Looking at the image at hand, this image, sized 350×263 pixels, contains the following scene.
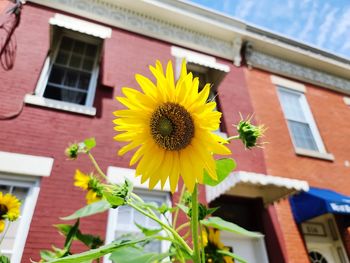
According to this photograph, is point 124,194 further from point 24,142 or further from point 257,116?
point 257,116

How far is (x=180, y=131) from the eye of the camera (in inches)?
50.6

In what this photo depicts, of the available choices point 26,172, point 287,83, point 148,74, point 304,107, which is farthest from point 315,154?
point 26,172

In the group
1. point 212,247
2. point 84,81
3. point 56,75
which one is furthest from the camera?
point 84,81

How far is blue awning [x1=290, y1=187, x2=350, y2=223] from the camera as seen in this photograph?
16.2 feet

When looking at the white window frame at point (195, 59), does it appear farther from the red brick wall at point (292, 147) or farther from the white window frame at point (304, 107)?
the white window frame at point (304, 107)

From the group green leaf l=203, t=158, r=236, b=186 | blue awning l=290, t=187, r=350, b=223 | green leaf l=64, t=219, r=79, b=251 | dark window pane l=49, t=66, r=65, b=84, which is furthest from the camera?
dark window pane l=49, t=66, r=65, b=84

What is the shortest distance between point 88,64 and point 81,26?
765 millimetres

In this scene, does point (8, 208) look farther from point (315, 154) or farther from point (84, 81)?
point (315, 154)

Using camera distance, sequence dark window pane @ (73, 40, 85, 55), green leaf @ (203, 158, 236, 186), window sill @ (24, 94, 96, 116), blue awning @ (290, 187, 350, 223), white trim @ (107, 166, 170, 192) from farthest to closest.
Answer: dark window pane @ (73, 40, 85, 55) → blue awning @ (290, 187, 350, 223) → window sill @ (24, 94, 96, 116) → white trim @ (107, 166, 170, 192) → green leaf @ (203, 158, 236, 186)

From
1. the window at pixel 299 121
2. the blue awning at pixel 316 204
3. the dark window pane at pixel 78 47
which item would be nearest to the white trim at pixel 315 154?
the window at pixel 299 121

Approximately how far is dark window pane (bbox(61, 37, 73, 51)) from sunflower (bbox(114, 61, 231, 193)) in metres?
5.35

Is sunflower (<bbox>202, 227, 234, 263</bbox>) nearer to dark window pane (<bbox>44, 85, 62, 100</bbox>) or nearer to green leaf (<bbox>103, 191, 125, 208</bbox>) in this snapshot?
green leaf (<bbox>103, 191, 125, 208</bbox>)

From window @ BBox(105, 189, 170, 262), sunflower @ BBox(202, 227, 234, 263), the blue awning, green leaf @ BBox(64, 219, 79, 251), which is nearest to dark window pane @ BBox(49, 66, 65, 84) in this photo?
window @ BBox(105, 189, 170, 262)

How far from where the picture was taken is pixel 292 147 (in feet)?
21.5
